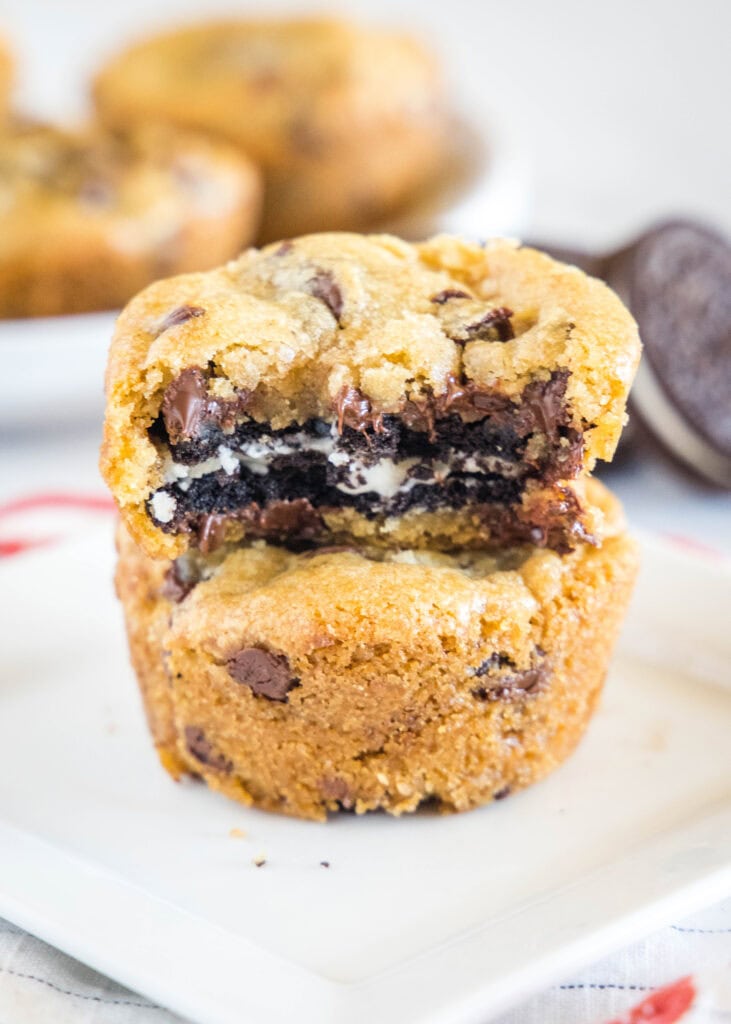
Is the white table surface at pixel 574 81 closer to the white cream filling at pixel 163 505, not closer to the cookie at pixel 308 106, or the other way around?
the cookie at pixel 308 106

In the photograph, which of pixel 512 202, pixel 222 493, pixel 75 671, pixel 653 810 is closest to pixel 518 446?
pixel 222 493

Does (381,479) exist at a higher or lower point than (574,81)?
higher

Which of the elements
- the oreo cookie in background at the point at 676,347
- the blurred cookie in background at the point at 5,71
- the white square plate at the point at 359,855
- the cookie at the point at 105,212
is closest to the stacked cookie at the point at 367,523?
the white square plate at the point at 359,855

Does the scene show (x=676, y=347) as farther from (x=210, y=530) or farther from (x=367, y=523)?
(x=210, y=530)

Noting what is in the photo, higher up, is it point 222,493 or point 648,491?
point 222,493

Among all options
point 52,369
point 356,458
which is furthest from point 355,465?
point 52,369

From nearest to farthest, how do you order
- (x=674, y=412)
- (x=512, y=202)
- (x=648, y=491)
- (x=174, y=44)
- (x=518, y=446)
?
(x=518, y=446), (x=674, y=412), (x=648, y=491), (x=512, y=202), (x=174, y=44)

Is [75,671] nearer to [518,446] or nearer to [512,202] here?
[518,446]
